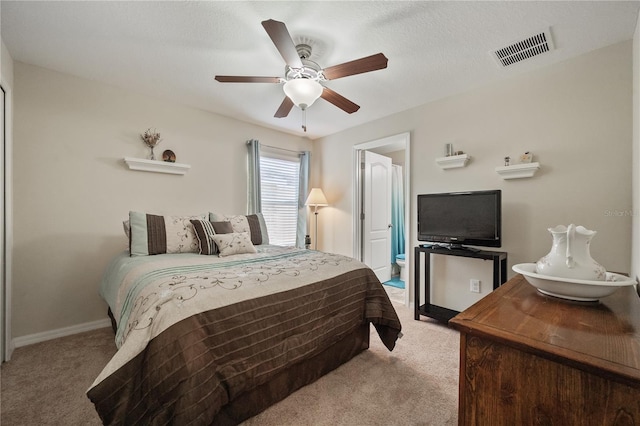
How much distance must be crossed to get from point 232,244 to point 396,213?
327 centimetres

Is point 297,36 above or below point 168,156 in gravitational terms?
above

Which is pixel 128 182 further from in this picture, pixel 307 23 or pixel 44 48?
pixel 307 23

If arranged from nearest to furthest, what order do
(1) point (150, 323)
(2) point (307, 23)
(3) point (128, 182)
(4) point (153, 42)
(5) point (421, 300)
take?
1. (1) point (150, 323)
2. (2) point (307, 23)
3. (4) point (153, 42)
4. (3) point (128, 182)
5. (5) point (421, 300)

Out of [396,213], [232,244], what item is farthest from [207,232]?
[396,213]

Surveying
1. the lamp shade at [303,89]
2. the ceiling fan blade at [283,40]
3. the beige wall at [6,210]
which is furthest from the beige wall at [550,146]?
the beige wall at [6,210]

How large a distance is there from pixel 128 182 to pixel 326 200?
8.77 ft

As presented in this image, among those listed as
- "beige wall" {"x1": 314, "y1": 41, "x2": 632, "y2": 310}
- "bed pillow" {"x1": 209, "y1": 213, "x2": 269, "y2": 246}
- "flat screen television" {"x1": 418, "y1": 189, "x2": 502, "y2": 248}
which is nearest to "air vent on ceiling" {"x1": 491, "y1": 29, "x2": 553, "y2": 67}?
"beige wall" {"x1": 314, "y1": 41, "x2": 632, "y2": 310}

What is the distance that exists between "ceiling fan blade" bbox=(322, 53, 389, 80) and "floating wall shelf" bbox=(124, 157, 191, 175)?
6.99 feet

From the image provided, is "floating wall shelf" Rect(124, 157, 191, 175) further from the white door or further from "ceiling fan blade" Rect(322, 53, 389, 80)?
the white door

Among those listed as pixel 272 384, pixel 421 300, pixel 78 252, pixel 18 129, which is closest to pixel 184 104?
pixel 18 129

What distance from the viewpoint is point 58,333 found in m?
2.49

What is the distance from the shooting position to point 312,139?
4641 millimetres

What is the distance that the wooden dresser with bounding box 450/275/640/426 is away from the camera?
0.59 metres

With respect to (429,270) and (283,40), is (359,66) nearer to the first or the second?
(283,40)
